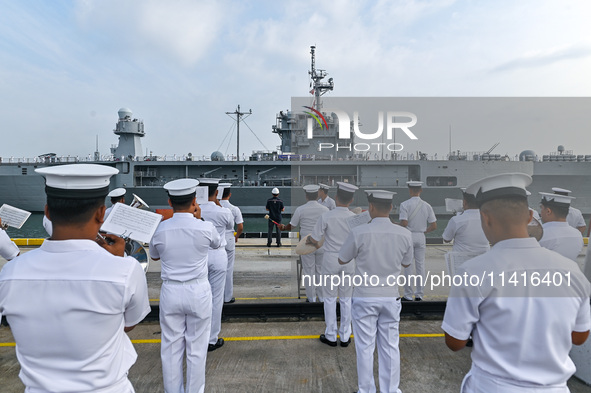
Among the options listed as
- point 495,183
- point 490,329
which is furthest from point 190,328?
point 495,183

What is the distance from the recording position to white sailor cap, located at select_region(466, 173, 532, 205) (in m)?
1.63

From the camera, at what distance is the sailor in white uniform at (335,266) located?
13.1 feet

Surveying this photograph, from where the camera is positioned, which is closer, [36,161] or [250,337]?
[250,337]

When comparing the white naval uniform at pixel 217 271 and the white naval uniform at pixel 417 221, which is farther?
the white naval uniform at pixel 417 221

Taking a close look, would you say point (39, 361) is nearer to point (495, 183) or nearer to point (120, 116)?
point (495, 183)

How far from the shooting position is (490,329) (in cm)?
152

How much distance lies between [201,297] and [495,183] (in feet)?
7.78

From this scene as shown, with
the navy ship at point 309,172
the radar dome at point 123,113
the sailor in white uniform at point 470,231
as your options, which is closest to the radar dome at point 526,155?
the navy ship at point 309,172

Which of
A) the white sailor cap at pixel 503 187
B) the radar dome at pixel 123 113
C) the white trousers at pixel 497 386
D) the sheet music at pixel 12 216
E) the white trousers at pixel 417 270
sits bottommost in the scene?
the white trousers at pixel 417 270

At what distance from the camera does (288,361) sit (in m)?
3.59

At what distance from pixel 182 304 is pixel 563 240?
12.7 ft

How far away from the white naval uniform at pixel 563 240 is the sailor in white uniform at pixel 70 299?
155 inches

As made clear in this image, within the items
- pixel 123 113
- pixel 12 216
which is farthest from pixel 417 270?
pixel 123 113

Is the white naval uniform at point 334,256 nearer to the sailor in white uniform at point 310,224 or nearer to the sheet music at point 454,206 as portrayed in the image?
the sailor in white uniform at point 310,224
